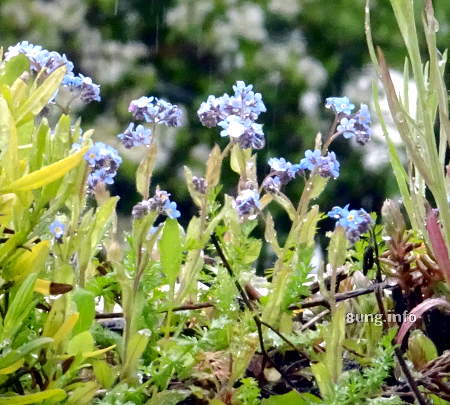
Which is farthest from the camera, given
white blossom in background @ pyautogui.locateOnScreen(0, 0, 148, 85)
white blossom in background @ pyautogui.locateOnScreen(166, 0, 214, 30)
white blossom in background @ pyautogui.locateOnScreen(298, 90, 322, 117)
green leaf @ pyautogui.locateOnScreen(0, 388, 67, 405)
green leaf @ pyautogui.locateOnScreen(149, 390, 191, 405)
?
white blossom in background @ pyautogui.locateOnScreen(0, 0, 148, 85)

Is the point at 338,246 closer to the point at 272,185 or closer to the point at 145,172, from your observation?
the point at 272,185

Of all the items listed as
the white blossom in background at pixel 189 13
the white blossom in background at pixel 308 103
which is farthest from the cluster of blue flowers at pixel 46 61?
the white blossom in background at pixel 189 13

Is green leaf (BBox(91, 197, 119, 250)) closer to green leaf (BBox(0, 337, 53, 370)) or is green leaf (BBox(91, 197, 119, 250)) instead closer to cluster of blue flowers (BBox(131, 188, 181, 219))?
cluster of blue flowers (BBox(131, 188, 181, 219))

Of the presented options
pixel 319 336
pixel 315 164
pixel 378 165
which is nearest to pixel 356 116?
pixel 315 164

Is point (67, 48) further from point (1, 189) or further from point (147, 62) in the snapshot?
point (1, 189)

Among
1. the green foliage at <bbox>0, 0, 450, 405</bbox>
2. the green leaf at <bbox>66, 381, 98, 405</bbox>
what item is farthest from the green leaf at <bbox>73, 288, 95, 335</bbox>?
the green leaf at <bbox>66, 381, 98, 405</bbox>

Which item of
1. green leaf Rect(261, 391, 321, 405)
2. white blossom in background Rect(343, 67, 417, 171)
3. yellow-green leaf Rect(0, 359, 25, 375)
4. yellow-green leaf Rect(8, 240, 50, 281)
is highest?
white blossom in background Rect(343, 67, 417, 171)

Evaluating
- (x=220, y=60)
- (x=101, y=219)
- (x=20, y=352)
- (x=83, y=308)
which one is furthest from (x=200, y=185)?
(x=220, y=60)
